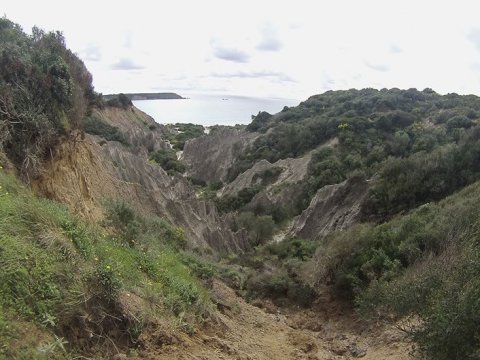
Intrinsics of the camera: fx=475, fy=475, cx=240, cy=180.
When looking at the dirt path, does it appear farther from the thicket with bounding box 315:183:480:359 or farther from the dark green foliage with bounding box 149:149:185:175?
the dark green foliage with bounding box 149:149:185:175

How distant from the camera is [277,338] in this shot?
10141 mm

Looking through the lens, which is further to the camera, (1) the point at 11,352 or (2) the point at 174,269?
(2) the point at 174,269

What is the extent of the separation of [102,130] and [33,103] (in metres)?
37.3

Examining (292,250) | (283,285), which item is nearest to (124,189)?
(283,285)

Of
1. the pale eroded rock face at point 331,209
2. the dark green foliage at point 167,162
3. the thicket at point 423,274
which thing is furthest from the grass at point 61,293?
the dark green foliage at point 167,162

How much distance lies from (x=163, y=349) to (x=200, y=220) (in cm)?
1869

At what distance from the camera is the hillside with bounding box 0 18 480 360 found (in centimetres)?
566

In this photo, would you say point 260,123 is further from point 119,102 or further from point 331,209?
point 331,209

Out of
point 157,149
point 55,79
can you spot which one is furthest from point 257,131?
point 55,79

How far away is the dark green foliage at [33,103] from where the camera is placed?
1088 cm

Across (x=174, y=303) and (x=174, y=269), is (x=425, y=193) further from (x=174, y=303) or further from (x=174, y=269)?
(x=174, y=303)

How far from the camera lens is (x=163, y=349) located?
Answer: 625 centimetres

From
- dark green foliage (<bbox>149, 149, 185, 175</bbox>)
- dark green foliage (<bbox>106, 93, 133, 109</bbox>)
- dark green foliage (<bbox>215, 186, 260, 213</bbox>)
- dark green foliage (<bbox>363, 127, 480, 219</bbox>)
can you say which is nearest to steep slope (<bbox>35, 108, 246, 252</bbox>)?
dark green foliage (<bbox>215, 186, 260, 213</bbox>)

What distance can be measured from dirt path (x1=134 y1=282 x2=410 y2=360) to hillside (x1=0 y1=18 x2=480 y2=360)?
0.04 metres
